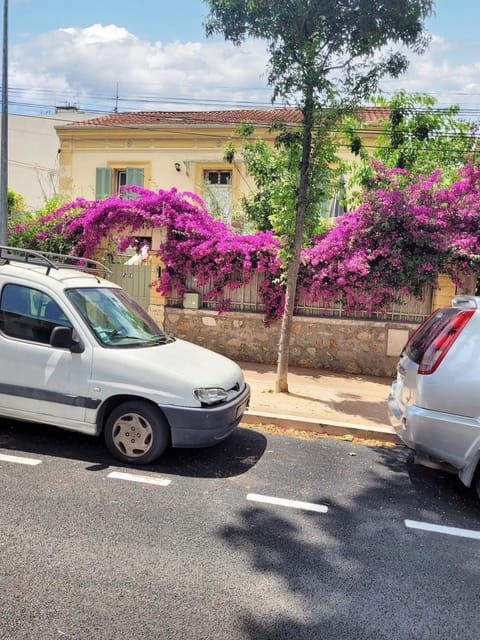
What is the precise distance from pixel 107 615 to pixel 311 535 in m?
1.52

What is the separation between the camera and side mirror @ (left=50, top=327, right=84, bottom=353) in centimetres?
459

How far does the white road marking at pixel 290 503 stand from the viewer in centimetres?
395

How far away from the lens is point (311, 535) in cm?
353

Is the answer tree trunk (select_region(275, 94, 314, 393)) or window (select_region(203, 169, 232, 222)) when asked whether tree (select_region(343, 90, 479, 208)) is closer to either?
tree trunk (select_region(275, 94, 314, 393))

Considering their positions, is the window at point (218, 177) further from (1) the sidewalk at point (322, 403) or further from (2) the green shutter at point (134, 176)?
(1) the sidewalk at point (322, 403)

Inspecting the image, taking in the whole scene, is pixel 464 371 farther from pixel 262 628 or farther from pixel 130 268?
pixel 130 268

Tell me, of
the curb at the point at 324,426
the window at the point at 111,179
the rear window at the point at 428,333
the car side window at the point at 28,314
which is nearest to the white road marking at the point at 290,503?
the rear window at the point at 428,333

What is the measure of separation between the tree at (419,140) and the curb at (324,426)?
6.88 m

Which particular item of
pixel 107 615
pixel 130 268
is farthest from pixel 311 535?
pixel 130 268

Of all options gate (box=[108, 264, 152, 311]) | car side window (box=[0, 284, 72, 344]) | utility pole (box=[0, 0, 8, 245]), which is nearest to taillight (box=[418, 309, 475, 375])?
car side window (box=[0, 284, 72, 344])

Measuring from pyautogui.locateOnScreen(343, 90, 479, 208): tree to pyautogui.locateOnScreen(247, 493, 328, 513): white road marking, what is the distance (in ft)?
28.9

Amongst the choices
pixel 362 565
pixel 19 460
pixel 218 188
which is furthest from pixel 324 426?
pixel 218 188

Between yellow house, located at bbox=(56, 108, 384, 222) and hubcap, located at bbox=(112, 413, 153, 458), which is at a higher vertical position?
yellow house, located at bbox=(56, 108, 384, 222)

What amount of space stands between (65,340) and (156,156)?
1663 cm
